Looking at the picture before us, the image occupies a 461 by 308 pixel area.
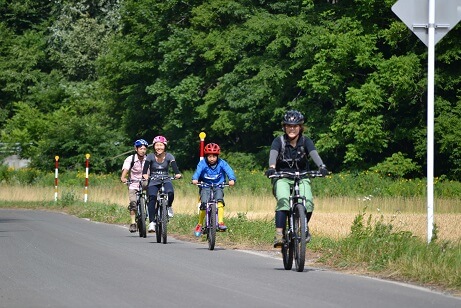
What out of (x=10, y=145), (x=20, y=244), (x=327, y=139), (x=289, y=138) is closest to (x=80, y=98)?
(x=10, y=145)

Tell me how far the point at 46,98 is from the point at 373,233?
69.1 meters

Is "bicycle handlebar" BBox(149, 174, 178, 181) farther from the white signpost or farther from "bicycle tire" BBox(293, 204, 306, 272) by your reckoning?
"bicycle tire" BBox(293, 204, 306, 272)

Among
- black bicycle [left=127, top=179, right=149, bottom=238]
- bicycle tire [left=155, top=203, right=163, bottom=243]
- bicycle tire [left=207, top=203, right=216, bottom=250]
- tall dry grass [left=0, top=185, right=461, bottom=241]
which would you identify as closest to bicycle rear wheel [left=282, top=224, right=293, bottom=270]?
bicycle tire [left=207, top=203, right=216, bottom=250]

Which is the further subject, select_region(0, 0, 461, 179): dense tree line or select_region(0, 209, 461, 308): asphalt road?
select_region(0, 0, 461, 179): dense tree line

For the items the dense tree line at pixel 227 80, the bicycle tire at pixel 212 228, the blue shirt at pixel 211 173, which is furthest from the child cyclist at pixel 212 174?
the dense tree line at pixel 227 80

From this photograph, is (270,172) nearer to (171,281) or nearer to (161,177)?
(171,281)

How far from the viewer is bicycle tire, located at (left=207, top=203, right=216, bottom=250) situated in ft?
61.9

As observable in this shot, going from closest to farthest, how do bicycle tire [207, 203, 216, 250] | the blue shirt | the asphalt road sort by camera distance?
the asphalt road, bicycle tire [207, 203, 216, 250], the blue shirt

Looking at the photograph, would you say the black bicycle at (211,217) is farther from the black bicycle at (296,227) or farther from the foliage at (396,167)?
the foliage at (396,167)

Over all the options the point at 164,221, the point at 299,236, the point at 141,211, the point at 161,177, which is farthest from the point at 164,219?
the point at 299,236

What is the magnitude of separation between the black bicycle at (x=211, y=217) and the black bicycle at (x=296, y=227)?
13.7 ft

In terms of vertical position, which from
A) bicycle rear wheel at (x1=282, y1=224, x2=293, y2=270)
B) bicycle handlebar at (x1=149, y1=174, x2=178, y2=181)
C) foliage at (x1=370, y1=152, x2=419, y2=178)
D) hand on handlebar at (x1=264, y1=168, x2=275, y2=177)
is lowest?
bicycle rear wheel at (x1=282, y1=224, x2=293, y2=270)

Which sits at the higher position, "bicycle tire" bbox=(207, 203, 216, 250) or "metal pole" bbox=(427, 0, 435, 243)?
"metal pole" bbox=(427, 0, 435, 243)

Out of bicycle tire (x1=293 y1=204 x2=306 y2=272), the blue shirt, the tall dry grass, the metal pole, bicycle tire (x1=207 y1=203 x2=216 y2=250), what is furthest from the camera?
the tall dry grass
